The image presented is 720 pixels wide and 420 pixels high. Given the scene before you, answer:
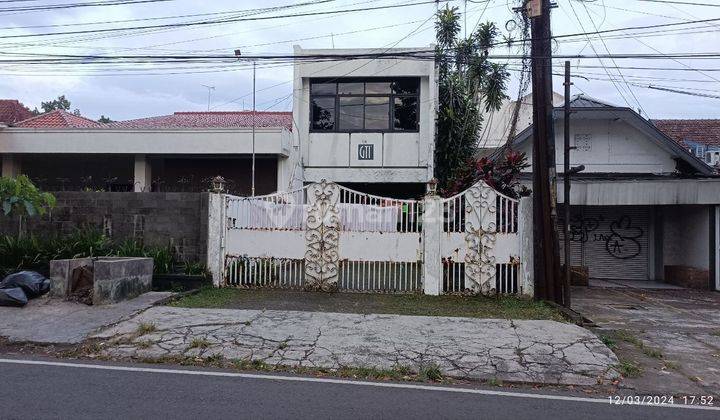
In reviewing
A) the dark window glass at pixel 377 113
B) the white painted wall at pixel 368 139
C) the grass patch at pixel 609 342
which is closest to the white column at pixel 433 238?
the grass patch at pixel 609 342

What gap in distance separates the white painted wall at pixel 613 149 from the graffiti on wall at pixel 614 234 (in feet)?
4.77

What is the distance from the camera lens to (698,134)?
886 inches

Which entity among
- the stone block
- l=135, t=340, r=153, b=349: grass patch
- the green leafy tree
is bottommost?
l=135, t=340, r=153, b=349: grass patch

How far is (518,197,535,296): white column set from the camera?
10.2m

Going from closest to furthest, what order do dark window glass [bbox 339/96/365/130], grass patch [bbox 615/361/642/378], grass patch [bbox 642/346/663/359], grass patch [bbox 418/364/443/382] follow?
grass patch [bbox 418/364/443/382] → grass patch [bbox 615/361/642/378] → grass patch [bbox 642/346/663/359] → dark window glass [bbox 339/96/365/130]

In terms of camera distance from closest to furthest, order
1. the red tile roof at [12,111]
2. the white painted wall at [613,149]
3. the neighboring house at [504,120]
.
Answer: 1. the white painted wall at [613,149]
2. the red tile roof at [12,111]
3. the neighboring house at [504,120]

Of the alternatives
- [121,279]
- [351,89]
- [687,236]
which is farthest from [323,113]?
[687,236]

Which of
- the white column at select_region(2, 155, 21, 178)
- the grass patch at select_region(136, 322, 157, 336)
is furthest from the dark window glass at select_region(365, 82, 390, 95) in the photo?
the grass patch at select_region(136, 322, 157, 336)

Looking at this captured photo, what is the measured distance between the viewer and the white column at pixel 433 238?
10.4 m

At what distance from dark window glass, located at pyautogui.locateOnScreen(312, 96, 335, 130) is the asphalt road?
1340 cm

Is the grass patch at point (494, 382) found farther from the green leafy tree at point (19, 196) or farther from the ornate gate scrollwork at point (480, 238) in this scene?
the green leafy tree at point (19, 196)

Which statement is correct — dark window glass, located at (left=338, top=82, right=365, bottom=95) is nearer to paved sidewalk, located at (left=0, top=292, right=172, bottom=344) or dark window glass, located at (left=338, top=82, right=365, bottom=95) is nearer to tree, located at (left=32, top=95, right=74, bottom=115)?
paved sidewalk, located at (left=0, top=292, right=172, bottom=344)

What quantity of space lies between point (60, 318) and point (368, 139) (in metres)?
11.7

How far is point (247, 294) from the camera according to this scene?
10.4 m
